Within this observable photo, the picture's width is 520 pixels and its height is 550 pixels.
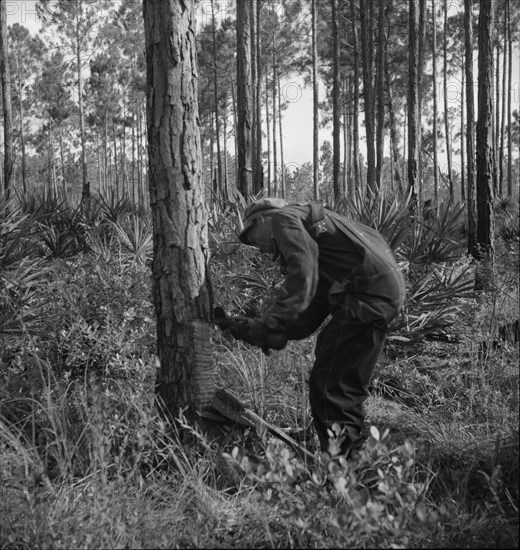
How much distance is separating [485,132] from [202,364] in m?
6.18

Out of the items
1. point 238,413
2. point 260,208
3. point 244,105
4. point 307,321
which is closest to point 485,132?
point 244,105

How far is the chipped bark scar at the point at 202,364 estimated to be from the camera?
370cm

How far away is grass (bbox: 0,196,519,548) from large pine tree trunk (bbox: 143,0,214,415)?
270mm

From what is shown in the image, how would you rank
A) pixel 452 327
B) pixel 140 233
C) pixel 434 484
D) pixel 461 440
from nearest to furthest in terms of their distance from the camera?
pixel 434 484 < pixel 461 440 < pixel 452 327 < pixel 140 233

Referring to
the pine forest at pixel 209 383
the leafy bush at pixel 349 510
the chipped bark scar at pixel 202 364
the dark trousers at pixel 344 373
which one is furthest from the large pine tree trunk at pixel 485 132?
the leafy bush at pixel 349 510

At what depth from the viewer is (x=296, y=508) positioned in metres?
2.57

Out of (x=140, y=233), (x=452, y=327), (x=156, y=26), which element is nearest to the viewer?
(x=156, y=26)

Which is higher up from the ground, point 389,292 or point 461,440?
point 389,292

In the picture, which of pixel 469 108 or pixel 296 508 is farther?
pixel 469 108

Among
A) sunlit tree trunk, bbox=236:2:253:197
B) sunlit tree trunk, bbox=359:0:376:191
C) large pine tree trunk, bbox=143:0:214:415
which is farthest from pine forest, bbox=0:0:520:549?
sunlit tree trunk, bbox=359:0:376:191

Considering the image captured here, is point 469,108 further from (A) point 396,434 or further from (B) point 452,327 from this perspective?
(A) point 396,434

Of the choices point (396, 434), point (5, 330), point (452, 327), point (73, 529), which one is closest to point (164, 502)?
point (73, 529)

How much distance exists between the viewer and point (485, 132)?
827 centimetres

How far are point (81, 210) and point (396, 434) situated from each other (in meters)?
5.55
